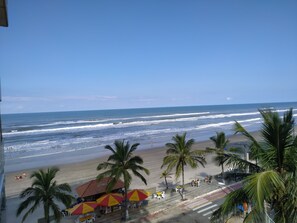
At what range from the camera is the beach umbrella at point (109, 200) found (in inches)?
682

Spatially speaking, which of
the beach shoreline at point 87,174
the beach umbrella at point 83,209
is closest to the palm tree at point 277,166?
the beach umbrella at point 83,209

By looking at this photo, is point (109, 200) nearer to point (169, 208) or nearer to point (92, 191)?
point (92, 191)

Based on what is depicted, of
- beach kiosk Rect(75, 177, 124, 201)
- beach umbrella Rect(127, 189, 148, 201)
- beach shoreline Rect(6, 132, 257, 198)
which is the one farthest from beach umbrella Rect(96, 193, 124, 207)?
beach shoreline Rect(6, 132, 257, 198)

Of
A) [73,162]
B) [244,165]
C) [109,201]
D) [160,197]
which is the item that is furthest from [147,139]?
[244,165]

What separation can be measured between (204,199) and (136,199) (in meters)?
5.91

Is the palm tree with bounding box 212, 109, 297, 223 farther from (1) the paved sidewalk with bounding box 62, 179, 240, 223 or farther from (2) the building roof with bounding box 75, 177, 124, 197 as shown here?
(2) the building roof with bounding box 75, 177, 124, 197

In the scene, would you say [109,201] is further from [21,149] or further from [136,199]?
[21,149]

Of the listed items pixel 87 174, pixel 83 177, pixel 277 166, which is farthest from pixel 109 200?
pixel 277 166

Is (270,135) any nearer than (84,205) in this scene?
Yes

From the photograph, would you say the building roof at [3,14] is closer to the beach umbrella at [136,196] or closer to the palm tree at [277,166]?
the palm tree at [277,166]

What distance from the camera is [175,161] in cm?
1945

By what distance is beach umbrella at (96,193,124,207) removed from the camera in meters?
17.3

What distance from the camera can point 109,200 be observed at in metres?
17.5

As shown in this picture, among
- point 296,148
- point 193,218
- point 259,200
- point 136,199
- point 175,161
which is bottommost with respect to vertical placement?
point 193,218
